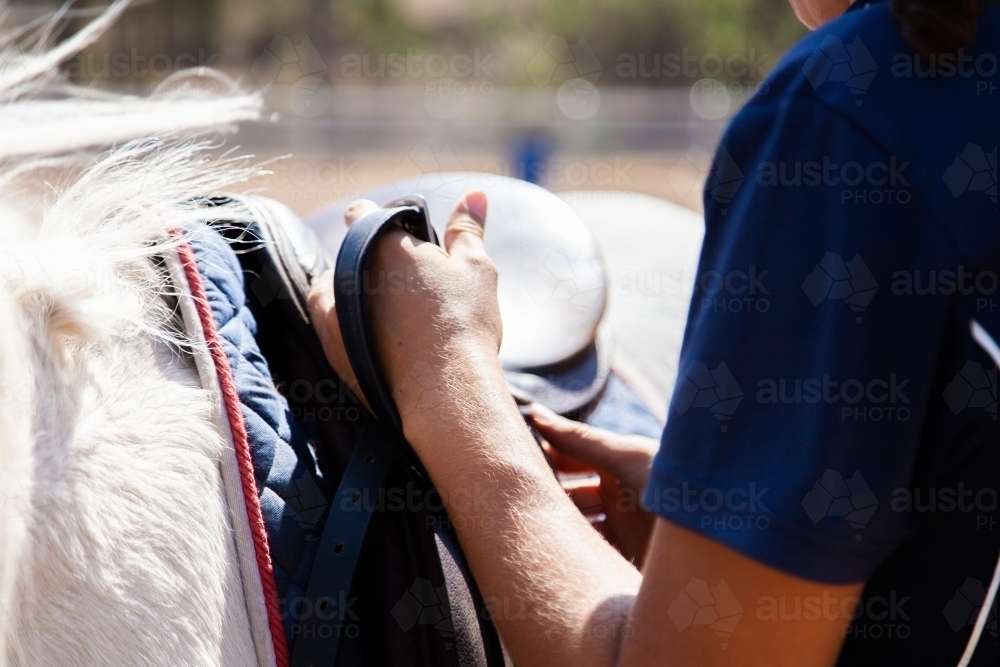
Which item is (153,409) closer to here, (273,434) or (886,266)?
(273,434)

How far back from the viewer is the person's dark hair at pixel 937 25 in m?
0.65

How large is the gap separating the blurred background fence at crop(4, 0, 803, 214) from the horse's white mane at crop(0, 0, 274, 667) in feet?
2.56

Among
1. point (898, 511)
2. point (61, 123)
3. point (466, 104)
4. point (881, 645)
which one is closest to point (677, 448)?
point (898, 511)

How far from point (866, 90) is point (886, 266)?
136mm

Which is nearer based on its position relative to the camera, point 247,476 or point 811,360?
point 811,360
